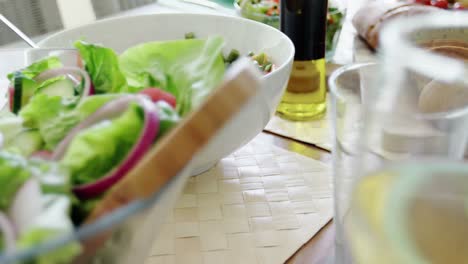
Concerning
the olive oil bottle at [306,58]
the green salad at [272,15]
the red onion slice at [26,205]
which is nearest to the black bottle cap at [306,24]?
the olive oil bottle at [306,58]

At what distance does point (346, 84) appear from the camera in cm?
49

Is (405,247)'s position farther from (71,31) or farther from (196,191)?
(71,31)

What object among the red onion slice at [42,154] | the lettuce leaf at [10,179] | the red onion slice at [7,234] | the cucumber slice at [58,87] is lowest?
the red onion slice at [42,154]

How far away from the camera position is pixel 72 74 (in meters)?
0.42

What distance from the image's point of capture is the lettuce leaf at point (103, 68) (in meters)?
0.40

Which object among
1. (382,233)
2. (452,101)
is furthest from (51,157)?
(452,101)

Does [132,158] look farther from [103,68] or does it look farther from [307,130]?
[307,130]

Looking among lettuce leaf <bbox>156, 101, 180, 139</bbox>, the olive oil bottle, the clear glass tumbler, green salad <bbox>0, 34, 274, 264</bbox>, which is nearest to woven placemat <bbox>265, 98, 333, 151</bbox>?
the olive oil bottle

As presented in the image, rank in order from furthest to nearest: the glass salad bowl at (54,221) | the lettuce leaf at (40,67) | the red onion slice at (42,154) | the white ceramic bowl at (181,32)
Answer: the white ceramic bowl at (181,32) < the lettuce leaf at (40,67) < the red onion slice at (42,154) < the glass salad bowl at (54,221)

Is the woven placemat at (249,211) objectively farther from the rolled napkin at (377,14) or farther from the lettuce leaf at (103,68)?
the rolled napkin at (377,14)

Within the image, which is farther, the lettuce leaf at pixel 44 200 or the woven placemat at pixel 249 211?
the woven placemat at pixel 249 211

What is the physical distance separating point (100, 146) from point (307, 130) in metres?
0.41

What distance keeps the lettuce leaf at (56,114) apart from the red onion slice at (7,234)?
0.10 metres

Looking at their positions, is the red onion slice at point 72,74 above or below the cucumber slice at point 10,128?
above
